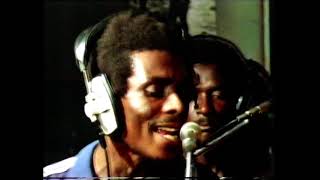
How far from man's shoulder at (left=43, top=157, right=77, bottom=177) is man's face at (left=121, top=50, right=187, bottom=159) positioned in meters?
0.38

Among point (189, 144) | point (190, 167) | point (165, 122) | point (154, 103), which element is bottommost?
point (190, 167)

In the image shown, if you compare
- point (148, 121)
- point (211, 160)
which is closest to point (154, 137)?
point (148, 121)

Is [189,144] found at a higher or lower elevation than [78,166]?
higher

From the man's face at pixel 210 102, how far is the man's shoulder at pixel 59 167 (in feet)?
2.61

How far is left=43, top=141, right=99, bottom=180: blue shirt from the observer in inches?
164

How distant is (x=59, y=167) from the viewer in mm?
4180

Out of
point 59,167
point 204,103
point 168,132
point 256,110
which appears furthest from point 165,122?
point 59,167

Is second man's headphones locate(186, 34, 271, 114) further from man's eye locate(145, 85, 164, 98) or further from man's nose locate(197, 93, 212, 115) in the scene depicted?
man's eye locate(145, 85, 164, 98)

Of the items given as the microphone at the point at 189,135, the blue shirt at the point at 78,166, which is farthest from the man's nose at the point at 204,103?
the blue shirt at the point at 78,166

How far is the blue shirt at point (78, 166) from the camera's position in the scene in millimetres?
4160

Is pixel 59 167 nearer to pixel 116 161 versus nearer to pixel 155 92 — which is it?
pixel 116 161

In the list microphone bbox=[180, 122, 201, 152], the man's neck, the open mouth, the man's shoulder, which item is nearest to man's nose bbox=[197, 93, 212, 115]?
microphone bbox=[180, 122, 201, 152]

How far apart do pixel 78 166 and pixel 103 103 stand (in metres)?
0.45

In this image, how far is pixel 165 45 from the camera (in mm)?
4141
